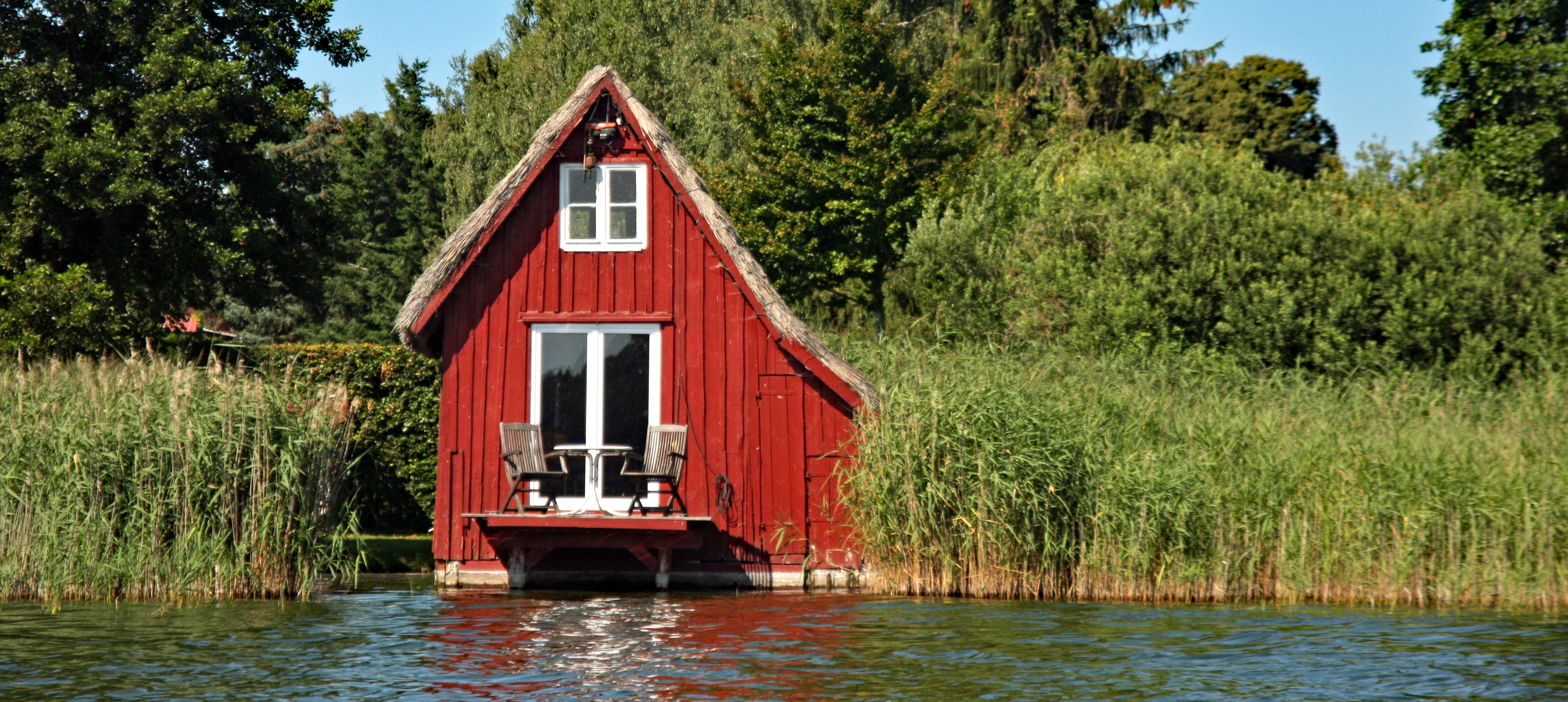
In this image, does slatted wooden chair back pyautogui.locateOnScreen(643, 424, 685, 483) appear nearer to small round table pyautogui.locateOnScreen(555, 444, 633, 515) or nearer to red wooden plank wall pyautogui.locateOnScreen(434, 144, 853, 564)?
small round table pyautogui.locateOnScreen(555, 444, 633, 515)

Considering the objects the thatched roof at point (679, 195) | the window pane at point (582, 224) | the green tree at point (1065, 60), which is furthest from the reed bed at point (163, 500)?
the green tree at point (1065, 60)

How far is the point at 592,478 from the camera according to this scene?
14203 mm

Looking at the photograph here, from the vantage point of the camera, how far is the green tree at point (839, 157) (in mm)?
24891

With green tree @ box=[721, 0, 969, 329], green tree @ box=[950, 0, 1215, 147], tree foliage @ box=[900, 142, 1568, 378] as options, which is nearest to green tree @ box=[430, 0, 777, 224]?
green tree @ box=[721, 0, 969, 329]

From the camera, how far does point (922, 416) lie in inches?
516

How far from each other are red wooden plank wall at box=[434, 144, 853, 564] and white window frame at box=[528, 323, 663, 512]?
0.27 ft

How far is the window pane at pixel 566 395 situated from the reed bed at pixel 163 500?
265 cm

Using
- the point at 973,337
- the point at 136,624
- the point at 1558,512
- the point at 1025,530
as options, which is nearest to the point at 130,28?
the point at 136,624

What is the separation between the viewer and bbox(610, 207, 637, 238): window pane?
1469 cm

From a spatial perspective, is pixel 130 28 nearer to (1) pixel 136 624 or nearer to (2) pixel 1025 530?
(1) pixel 136 624

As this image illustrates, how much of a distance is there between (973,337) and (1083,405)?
7.96 m

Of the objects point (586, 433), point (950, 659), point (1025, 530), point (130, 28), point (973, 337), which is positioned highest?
point (130, 28)

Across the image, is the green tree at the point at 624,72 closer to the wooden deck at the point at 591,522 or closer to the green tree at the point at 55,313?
the green tree at the point at 55,313

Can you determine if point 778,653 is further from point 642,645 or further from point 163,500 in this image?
point 163,500
